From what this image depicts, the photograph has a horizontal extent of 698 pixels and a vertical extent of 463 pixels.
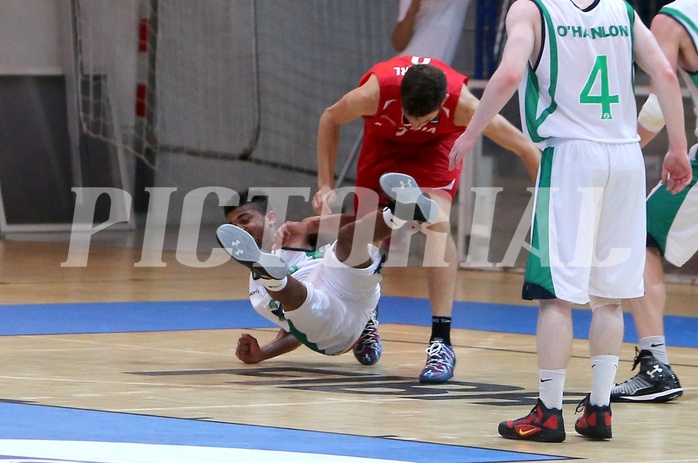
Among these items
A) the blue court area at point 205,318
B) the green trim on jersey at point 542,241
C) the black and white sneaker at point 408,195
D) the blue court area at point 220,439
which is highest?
the green trim on jersey at point 542,241

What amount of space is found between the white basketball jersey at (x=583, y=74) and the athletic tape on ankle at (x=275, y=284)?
5.12 feet

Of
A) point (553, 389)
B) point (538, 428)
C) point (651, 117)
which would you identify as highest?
point (651, 117)

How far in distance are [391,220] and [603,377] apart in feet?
4.40

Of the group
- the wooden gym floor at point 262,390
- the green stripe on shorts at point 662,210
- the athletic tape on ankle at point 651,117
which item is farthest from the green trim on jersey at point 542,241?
the green stripe on shorts at point 662,210

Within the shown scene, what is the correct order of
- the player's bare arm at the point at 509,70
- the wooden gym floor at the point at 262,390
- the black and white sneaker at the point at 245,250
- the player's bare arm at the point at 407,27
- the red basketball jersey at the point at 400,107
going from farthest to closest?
1. the player's bare arm at the point at 407,27
2. the red basketball jersey at the point at 400,107
3. the black and white sneaker at the point at 245,250
4. the player's bare arm at the point at 509,70
5. the wooden gym floor at the point at 262,390

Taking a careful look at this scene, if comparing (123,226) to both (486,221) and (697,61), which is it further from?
(697,61)

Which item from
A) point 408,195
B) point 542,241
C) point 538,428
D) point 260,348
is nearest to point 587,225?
point 542,241

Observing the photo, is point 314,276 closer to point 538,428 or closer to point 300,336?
point 300,336

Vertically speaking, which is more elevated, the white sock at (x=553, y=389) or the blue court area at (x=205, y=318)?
the white sock at (x=553, y=389)

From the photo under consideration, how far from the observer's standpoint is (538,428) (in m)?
4.27

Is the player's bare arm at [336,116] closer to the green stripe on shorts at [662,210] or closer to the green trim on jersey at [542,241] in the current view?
the green stripe on shorts at [662,210]

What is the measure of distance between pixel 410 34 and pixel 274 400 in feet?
21.8

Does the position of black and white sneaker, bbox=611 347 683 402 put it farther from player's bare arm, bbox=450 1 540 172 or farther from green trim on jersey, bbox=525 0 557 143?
player's bare arm, bbox=450 1 540 172

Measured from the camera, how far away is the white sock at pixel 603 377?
4395 millimetres
